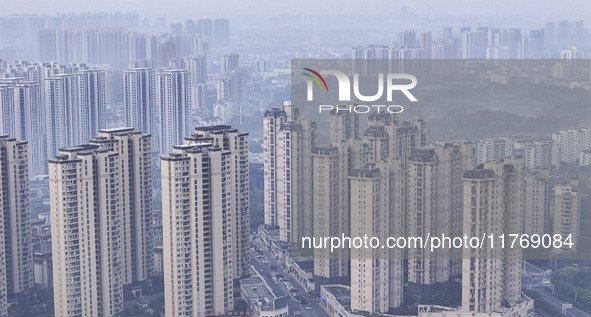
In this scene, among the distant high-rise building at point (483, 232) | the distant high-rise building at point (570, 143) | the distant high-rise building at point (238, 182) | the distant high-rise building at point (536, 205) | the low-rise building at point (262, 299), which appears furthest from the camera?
the distant high-rise building at point (570, 143)

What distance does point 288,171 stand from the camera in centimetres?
874

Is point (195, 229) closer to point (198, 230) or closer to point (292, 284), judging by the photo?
point (198, 230)

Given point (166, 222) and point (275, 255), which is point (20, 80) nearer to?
point (275, 255)

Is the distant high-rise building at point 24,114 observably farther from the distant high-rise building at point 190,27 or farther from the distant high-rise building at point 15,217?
the distant high-rise building at point 15,217

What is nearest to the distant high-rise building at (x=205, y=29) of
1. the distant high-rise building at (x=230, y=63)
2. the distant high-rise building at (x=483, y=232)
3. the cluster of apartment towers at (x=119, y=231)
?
the distant high-rise building at (x=230, y=63)

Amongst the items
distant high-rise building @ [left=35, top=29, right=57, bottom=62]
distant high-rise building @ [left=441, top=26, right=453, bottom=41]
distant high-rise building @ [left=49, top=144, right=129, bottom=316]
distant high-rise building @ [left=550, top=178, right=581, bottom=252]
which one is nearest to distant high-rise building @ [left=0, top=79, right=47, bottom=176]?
distant high-rise building @ [left=35, top=29, right=57, bottom=62]

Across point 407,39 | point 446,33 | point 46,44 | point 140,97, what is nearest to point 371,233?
point 446,33

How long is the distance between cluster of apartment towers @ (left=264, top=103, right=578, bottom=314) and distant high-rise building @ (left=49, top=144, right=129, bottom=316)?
5.42 feet

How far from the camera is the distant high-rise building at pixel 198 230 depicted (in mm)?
6223

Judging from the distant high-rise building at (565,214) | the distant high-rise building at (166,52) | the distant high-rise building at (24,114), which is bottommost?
the distant high-rise building at (565,214)

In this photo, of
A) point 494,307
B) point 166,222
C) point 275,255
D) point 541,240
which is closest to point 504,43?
point 541,240

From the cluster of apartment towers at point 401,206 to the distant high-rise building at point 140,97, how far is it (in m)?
4.77

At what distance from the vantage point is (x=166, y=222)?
6.25 m

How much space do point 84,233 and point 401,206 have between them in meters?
2.24
